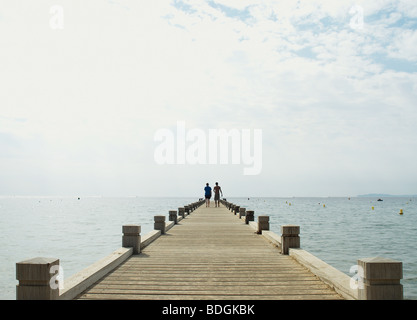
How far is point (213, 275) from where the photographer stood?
7.82m

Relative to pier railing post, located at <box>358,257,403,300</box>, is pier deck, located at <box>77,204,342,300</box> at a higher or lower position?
lower

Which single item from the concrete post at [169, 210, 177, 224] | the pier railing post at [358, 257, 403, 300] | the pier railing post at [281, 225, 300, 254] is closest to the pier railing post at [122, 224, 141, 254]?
the pier railing post at [281, 225, 300, 254]

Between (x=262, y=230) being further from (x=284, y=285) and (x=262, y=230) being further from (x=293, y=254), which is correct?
(x=284, y=285)

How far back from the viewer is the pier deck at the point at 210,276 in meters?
6.40

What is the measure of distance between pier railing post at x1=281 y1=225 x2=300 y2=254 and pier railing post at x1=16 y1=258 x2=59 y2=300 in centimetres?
612

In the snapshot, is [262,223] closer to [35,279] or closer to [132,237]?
[132,237]

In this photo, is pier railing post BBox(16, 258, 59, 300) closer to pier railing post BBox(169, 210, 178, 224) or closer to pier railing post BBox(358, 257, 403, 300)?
pier railing post BBox(358, 257, 403, 300)

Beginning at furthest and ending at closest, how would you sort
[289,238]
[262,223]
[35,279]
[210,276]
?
1. [262,223]
2. [289,238]
3. [210,276]
4. [35,279]

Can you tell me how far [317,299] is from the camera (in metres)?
6.06

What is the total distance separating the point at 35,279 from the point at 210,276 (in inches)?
142

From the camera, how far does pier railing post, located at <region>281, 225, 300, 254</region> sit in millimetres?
9766

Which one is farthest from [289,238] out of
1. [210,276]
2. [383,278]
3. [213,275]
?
[383,278]

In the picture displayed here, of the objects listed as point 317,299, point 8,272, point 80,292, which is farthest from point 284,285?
point 8,272
